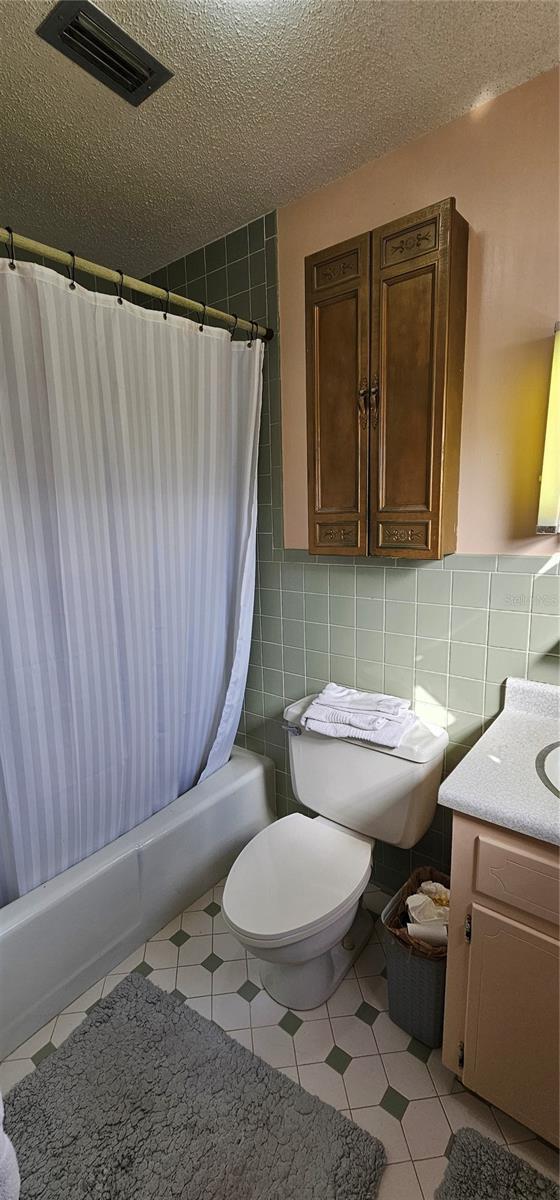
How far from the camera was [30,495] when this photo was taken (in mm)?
1258

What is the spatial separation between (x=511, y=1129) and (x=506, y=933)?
Answer: 55cm

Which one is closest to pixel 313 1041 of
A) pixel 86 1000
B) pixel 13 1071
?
pixel 86 1000

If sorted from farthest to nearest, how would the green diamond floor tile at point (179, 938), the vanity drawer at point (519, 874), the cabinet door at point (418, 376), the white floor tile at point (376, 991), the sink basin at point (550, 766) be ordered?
the green diamond floor tile at point (179, 938)
the white floor tile at point (376, 991)
the cabinet door at point (418, 376)
the sink basin at point (550, 766)
the vanity drawer at point (519, 874)

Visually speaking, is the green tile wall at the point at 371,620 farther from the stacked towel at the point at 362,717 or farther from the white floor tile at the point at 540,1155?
the white floor tile at the point at 540,1155

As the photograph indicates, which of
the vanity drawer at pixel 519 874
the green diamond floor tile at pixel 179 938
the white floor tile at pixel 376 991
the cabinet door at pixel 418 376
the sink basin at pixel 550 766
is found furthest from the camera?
the green diamond floor tile at pixel 179 938

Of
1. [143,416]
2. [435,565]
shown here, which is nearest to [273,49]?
[143,416]

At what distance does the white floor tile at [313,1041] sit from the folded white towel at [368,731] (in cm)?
76

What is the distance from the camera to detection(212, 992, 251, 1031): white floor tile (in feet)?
4.49

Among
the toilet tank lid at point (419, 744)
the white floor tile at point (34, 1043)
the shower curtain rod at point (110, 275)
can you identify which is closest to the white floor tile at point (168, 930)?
the white floor tile at point (34, 1043)

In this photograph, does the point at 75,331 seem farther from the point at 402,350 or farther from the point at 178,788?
the point at 178,788

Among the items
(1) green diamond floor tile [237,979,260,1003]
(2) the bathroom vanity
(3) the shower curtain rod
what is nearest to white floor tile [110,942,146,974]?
(1) green diamond floor tile [237,979,260,1003]

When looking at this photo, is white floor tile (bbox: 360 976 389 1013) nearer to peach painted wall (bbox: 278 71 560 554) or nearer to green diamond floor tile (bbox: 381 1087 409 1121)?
green diamond floor tile (bbox: 381 1087 409 1121)

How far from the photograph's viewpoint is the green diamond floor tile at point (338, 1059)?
1.26 meters

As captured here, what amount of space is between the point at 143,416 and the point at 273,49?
846 millimetres
